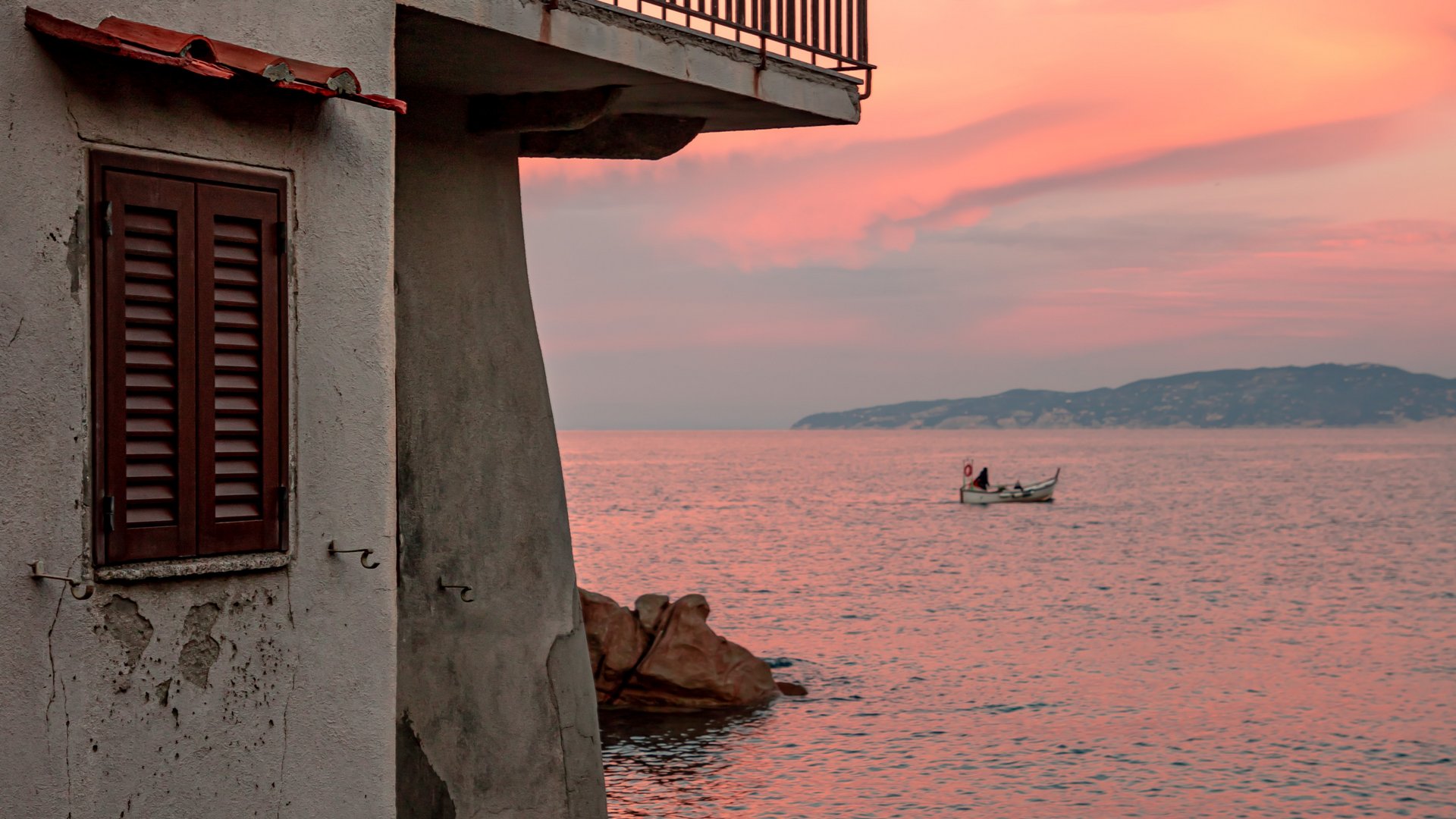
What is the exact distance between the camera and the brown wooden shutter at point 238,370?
22.4 feet

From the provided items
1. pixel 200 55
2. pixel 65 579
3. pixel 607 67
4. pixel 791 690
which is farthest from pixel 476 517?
pixel 791 690

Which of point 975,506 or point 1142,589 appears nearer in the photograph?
point 1142,589

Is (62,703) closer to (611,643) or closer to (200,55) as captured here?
(200,55)

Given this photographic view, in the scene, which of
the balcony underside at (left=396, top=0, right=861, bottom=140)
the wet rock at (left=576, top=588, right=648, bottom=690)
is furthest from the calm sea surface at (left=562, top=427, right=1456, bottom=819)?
the balcony underside at (left=396, top=0, right=861, bottom=140)

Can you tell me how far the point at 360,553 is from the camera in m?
7.40

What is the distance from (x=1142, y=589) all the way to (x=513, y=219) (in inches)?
1635

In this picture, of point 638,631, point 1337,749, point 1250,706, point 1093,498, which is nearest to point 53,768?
point 638,631

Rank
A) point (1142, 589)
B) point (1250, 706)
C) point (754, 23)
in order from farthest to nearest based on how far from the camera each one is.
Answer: point (1142, 589) → point (1250, 706) → point (754, 23)

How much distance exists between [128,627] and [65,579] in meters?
0.39

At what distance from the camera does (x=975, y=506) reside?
309 feet

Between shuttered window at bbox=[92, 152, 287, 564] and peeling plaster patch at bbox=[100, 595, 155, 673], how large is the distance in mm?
205

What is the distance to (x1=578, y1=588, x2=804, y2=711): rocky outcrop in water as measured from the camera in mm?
25031

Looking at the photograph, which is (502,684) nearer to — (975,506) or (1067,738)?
(1067,738)

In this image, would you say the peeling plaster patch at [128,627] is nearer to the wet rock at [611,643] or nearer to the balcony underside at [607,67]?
the balcony underside at [607,67]
